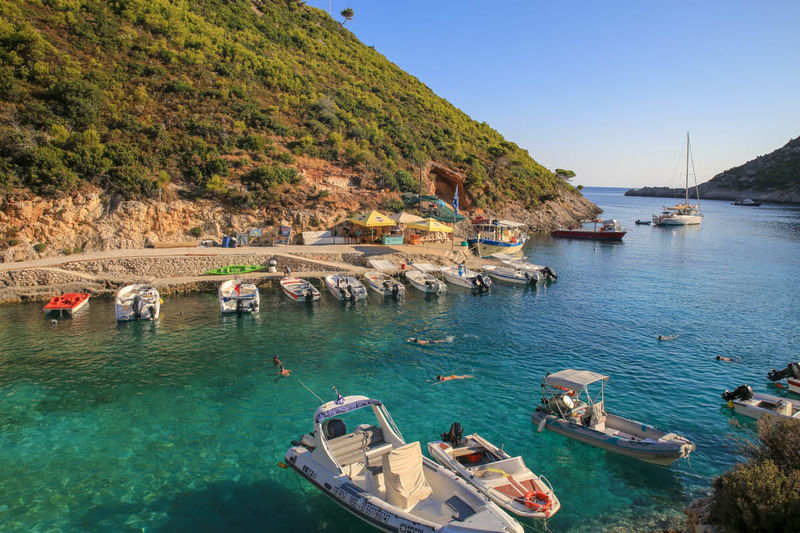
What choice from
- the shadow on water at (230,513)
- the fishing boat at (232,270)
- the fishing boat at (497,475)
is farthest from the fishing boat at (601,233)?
the shadow on water at (230,513)

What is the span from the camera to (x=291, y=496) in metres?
11.2

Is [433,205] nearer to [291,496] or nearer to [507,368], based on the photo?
[507,368]

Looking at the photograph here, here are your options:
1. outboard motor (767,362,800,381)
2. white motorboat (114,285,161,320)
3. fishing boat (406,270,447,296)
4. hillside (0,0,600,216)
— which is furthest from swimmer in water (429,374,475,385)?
hillside (0,0,600,216)

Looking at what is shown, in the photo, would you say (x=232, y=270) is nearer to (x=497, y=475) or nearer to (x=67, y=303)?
(x=67, y=303)

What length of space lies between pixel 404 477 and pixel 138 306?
20.7 meters

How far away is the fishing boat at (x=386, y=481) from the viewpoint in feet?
29.3

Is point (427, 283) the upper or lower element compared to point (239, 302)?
lower

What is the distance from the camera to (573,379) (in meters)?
14.4

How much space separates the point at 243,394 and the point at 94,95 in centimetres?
3687

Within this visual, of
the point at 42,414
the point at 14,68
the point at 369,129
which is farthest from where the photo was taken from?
the point at 369,129

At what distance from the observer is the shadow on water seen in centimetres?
1016

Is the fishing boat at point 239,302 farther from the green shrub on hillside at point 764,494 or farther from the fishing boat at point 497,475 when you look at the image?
the green shrub on hillside at point 764,494

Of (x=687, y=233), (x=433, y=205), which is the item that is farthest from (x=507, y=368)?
(x=687, y=233)

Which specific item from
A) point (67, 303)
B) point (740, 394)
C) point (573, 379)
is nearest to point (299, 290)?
point (67, 303)
